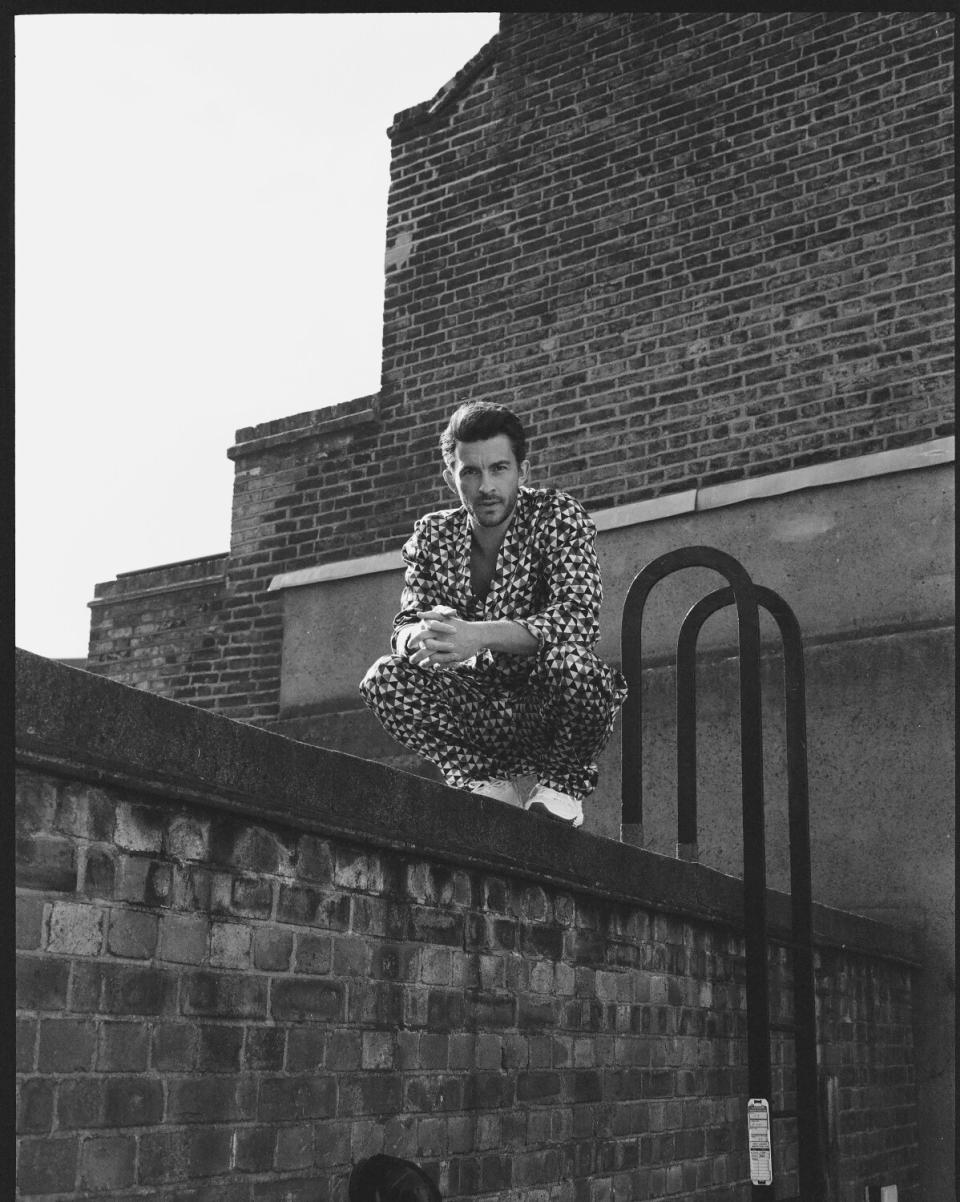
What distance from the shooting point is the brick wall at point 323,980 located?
2.30 m

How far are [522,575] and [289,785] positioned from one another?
133 cm

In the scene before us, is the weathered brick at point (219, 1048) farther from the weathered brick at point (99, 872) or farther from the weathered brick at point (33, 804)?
A: the weathered brick at point (33, 804)

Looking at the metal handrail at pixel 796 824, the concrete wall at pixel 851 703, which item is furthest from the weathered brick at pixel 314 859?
the concrete wall at pixel 851 703

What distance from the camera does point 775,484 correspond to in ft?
22.4

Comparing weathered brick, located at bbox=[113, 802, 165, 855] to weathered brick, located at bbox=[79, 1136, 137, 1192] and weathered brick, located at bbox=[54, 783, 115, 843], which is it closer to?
weathered brick, located at bbox=[54, 783, 115, 843]

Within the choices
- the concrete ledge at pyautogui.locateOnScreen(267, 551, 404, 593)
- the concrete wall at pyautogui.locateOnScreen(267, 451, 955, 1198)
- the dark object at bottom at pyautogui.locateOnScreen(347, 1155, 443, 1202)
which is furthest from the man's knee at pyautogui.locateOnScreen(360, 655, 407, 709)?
the concrete ledge at pyautogui.locateOnScreen(267, 551, 404, 593)

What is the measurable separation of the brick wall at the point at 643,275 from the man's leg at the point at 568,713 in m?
3.26

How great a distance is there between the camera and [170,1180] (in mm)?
2463

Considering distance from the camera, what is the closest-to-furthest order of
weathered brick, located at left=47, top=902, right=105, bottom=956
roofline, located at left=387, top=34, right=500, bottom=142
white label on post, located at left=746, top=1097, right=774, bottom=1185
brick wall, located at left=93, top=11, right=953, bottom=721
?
weathered brick, located at left=47, top=902, right=105, bottom=956
white label on post, located at left=746, top=1097, right=774, bottom=1185
brick wall, located at left=93, top=11, right=953, bottom=721
roofline, located at left=387, top=34, right=500, bottom=142

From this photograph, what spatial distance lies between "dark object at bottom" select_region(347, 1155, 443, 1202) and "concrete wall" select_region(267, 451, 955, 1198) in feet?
12.4

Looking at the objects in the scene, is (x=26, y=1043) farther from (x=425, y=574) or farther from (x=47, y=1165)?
(x=425, y=574)

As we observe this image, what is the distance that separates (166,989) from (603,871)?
63.9 inches

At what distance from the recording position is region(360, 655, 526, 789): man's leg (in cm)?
385

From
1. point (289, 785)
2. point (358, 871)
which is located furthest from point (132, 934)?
point (358, 871)
